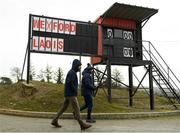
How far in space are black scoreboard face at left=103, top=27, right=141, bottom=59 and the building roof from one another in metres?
0.90

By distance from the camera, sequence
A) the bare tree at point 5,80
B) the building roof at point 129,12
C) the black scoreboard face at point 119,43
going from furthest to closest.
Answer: the bare tree at point 5,80
the black scoreboard face at point 119,43
the building roof at point 129,12

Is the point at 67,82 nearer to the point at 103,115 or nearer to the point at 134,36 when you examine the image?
the point at 103,115

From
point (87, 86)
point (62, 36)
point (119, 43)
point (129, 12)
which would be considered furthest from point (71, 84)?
point (129, 12)

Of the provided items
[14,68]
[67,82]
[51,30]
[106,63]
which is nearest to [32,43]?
[51,30]

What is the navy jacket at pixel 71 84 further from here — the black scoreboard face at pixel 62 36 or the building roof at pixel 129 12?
the building roof at pixel 129 12

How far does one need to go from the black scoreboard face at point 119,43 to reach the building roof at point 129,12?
0.90 m

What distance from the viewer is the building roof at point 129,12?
1767cm

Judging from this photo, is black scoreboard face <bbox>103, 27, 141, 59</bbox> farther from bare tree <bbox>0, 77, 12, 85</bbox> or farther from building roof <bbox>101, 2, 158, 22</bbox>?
bare tree <bbox>0, 77, 12, 85</bbox>

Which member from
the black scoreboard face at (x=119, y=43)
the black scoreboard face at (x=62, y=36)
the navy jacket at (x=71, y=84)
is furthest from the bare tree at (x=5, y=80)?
the navy jacket at (x=71, y=84)

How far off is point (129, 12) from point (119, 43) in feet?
7.03

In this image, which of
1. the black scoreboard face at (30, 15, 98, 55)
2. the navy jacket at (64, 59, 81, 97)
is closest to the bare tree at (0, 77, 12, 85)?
the black scoreboard face at (30, 15, 98, 55)

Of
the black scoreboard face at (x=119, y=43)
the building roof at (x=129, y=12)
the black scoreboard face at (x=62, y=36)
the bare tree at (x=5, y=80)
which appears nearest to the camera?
the black scoreboard face at (x=62, y=36)

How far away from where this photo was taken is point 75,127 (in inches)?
353

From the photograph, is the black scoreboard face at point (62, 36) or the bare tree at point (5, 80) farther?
the bare tree at point (5, 80)
